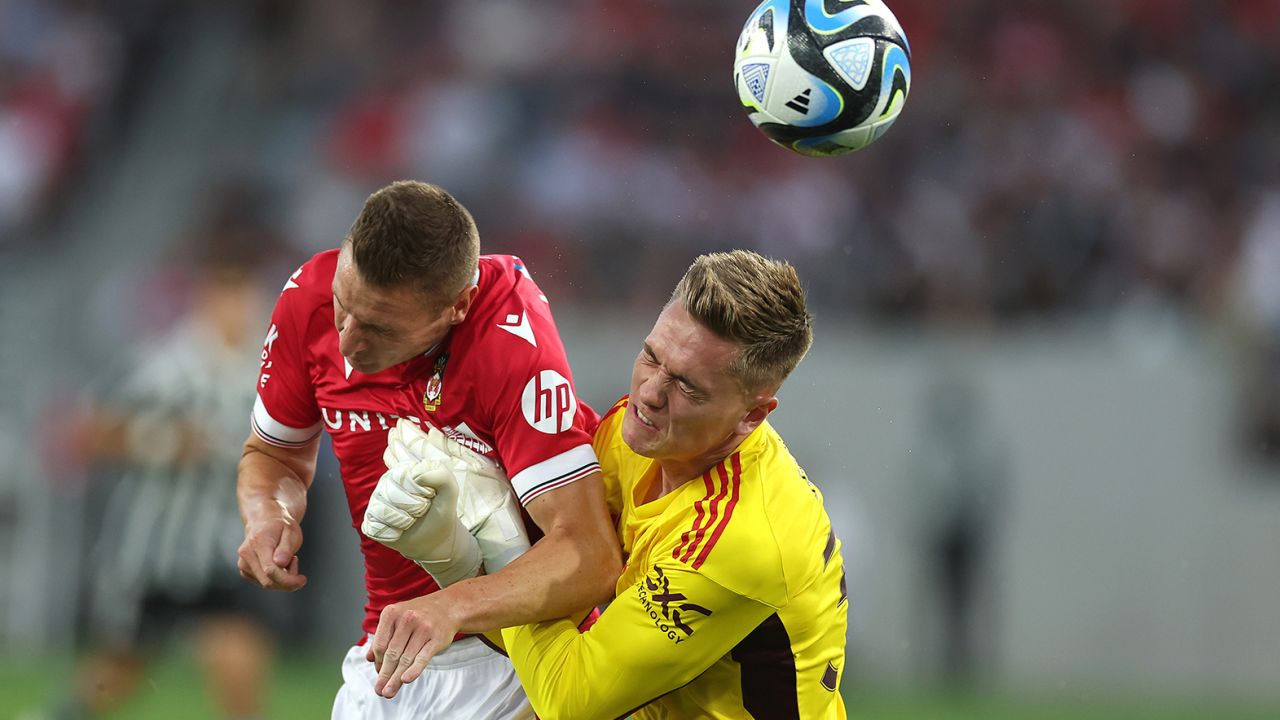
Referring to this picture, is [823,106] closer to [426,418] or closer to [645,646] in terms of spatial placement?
[426,418]

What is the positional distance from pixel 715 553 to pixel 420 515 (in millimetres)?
700

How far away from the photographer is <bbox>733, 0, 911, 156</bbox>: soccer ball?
185 inches

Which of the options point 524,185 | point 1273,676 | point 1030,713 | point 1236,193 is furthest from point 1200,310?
point 524,185

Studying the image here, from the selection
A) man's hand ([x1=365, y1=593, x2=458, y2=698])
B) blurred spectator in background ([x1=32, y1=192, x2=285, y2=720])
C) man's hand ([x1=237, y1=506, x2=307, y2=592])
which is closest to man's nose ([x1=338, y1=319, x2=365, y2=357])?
man's hand ([x1=237, y1=506, x2=307, y2=592])

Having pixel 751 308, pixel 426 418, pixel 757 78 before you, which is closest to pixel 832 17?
pixel 757 78

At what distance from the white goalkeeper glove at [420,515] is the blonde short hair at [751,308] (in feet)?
2.38

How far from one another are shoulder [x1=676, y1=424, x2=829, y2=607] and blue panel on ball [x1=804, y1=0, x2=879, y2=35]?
1317 millimetres

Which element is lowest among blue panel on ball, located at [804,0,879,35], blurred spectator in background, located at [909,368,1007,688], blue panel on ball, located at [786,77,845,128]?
blurred spectator in background, located at [909,368,1007,688]

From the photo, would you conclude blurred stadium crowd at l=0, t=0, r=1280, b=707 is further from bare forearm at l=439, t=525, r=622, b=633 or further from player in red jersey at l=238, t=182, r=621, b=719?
bare forearm at l=439, t=525, r=622, b=633

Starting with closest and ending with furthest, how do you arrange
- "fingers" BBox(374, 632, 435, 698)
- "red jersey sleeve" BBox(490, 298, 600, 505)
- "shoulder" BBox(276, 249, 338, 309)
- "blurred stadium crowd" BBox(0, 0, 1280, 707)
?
1. "fingers" BBox(374, 632, 435, 698)
2. "red jersey sleeve" BBox(490, 298, 600, 505)
3. "shoulder" BBox(276, 249, 338, 309)
4. "blurred stadium crowd" BBox(0, 0, 1280, 707)

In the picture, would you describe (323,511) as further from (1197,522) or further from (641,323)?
(1197,522)

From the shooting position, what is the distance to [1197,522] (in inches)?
453

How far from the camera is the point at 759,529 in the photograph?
3891 millimetres

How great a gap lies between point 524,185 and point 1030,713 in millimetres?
5405
